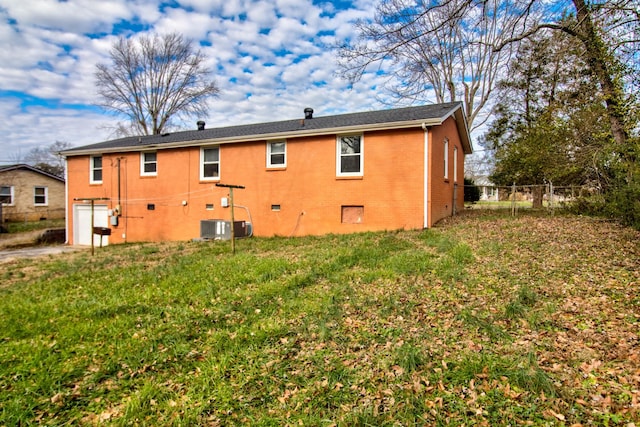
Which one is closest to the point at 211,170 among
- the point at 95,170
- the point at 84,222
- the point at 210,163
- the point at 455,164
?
the point at 210,163

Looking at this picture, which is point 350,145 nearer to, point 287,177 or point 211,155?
point 287,177

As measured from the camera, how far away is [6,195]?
22.2 meters

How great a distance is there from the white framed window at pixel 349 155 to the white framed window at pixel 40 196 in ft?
77.7

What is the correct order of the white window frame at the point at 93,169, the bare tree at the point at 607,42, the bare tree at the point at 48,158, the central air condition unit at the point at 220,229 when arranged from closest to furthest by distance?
the bare tree at the point at 607,42, the central air condition unit at the point at 220,229, the white window frame at the point at 93,169, the bare tree at the point at 48,158

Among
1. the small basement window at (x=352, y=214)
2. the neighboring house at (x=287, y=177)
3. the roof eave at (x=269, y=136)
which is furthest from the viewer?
the small basement window at (x=352, y=214)

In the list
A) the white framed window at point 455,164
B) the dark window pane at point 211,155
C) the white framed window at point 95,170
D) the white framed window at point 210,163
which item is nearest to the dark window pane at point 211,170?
the white framed window at point 210,163

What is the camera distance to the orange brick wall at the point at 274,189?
34.1 feet

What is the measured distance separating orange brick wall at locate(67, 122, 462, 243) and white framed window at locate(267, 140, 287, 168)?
8.8 inches

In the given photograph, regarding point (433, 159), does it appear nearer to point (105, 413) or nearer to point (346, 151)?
point (346, 151)

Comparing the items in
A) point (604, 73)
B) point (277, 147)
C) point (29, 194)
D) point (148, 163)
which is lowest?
point (29, 194)

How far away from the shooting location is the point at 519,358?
2.94 m

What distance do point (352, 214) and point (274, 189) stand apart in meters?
3.10

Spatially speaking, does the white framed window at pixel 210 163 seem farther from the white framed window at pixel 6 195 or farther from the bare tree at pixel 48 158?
the bare tree at pixel 48 158

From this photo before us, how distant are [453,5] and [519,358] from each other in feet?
19.4
